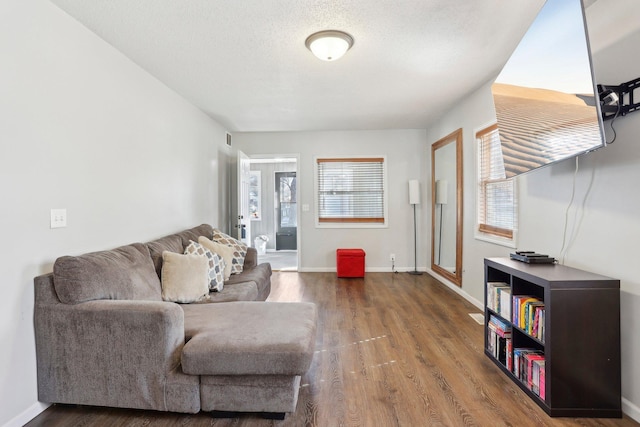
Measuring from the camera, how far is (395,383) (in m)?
2.07

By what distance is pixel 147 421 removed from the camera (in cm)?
172

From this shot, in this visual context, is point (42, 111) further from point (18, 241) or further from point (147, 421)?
point (147, 421)

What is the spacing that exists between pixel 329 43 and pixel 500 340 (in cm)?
254

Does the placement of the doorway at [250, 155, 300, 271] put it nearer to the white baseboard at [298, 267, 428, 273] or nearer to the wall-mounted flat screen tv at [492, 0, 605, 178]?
the white baseboard at [298, 267, 428, 273]

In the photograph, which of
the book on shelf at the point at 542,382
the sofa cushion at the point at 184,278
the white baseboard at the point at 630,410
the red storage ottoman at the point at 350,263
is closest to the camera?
the white baseboard at the point at 630,410

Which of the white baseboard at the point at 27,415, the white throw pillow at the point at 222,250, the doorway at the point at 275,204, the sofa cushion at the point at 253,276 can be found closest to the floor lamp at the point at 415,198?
the sofa cushion at the point at 253,276

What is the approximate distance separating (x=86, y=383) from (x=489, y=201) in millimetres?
3783

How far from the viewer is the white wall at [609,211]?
1.71m

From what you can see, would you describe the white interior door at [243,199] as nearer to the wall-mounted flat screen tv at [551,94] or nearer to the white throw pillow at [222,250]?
the white throw pillow at [222,250]

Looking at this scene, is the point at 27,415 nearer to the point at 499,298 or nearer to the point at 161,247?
the point at 161,247

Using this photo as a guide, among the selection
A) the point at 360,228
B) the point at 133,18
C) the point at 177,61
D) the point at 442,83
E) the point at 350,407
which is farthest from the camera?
the point at 360,228

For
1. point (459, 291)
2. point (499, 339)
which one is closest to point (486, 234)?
point (459, 291)

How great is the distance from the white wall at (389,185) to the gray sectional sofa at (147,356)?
365 centimetres

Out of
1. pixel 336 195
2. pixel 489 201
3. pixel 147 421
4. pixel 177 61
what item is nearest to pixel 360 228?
pixel 336 195
